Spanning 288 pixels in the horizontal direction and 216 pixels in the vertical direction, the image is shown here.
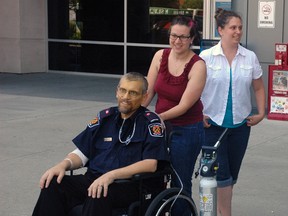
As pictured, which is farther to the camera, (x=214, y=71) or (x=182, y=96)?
(x=214, y=71)

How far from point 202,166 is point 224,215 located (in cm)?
83

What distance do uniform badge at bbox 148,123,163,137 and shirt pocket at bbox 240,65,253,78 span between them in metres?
0.82

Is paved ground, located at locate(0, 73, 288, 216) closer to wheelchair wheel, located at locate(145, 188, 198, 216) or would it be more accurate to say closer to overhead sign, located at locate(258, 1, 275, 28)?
wheelchair wheel, located at locate(145, 188, 198, 216)

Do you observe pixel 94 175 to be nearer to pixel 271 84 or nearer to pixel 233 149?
pixel 233 149

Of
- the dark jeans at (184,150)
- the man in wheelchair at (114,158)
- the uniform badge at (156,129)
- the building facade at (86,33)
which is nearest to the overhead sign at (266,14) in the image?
the building facade at (86,33)

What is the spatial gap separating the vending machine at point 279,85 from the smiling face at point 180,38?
5552mm

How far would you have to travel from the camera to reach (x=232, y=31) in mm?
4922

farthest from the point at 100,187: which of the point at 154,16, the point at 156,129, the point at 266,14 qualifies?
the point at 154,16

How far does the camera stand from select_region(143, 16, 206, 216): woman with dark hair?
15.5 feet

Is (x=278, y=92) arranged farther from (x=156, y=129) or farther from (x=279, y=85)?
(x=156, y=129)

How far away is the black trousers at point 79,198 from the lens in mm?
4312

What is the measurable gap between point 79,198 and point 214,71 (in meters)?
1.30

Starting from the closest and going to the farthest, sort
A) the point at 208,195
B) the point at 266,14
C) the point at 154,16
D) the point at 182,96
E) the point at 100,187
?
the point at 100,187 < the point at 208,195 < the point at 182,96 < the point at 266,14 < the point at 154,16

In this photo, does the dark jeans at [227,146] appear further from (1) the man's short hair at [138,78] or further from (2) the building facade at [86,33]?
(2) the building facade at [86,33]
